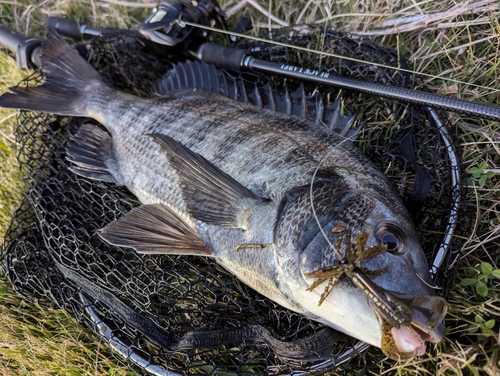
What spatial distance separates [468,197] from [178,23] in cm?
219

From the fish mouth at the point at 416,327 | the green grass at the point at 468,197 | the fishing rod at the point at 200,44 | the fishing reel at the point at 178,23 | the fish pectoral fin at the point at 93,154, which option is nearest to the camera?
the fish mouth at the point at 416,327

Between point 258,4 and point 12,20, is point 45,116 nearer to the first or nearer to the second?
point 12,20

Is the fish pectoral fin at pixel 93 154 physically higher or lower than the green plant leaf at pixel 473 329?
higher

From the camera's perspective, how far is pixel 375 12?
3172 millimetres

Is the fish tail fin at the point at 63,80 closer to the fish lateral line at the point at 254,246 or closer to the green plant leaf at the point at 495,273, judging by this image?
the fish lateral line at the point at 254,246

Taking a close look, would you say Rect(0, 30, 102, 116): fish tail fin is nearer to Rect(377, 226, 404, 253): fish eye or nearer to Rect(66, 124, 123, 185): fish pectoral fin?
Rect(66, 124, 123, 185): fish pectoral fin

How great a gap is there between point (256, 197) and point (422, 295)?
85cm

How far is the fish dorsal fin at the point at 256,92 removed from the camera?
2.48 metres

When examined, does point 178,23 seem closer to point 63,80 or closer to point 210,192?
point 63,80

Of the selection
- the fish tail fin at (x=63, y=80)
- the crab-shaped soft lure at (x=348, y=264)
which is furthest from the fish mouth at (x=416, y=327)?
the fish tail fin at (x=63, y=80)

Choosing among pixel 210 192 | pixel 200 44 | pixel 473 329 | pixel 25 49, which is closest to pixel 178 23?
pixel 200 44

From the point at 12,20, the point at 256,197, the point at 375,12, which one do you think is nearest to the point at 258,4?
the point at 375,12

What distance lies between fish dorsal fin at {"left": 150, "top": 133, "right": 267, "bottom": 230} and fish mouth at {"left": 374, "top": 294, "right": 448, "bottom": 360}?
787mm

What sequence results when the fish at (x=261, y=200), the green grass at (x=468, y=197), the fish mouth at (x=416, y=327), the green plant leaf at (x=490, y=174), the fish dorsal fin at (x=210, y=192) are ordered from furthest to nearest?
the green plant leaf at (x=490, y=174)
the green grass at (x=468, y=197)
the fish dorsal fin at (x=210, y=192)
the fish at (x=261, y=200)
the fish mouth at (x=416, y=327)
